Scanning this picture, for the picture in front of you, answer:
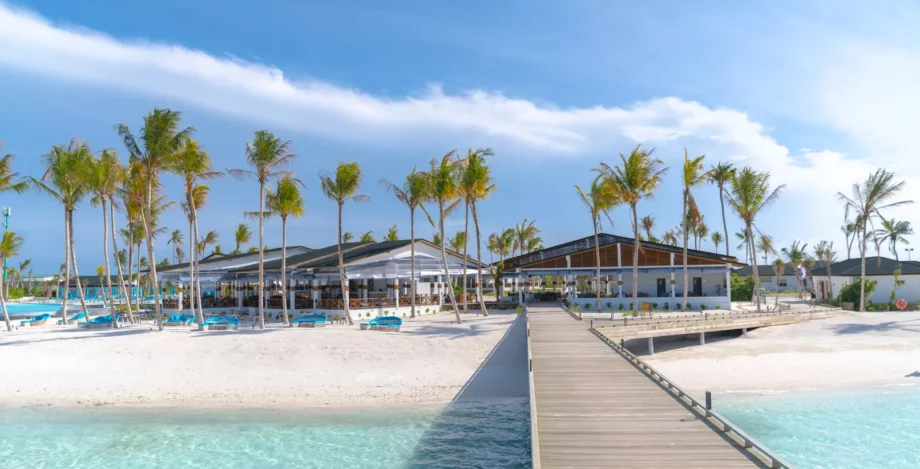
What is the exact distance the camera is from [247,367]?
2278 cm

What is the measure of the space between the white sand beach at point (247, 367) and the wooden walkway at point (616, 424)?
19.6 ft

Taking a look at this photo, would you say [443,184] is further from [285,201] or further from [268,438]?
[268,438]

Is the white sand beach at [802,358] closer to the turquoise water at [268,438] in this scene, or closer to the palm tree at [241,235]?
the turquoise water at [268,438]

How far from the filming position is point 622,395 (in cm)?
1293

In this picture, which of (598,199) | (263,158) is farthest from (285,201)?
(598,199)

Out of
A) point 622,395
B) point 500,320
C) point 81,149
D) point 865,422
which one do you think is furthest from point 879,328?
point 81,149

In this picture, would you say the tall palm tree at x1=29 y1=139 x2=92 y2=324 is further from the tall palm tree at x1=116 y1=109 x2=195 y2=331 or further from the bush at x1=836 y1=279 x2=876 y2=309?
the bush at x1=836 y1=279 x2=876 y2=309

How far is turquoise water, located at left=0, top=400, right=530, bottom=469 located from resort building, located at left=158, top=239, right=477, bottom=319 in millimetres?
16501

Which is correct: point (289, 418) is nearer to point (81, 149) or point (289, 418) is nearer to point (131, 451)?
point (131, 451)

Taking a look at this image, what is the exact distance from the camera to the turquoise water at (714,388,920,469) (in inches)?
563

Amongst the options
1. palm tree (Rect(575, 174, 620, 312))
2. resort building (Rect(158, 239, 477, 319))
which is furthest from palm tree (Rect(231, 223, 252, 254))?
palm tree (Rect(575, 174, 620, 312))

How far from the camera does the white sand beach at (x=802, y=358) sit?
Answer: 21.4 m

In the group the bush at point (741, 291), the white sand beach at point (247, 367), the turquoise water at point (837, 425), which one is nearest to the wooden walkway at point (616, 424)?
the turquoise water at point (837, 425)

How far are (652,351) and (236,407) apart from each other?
18.5 metres
